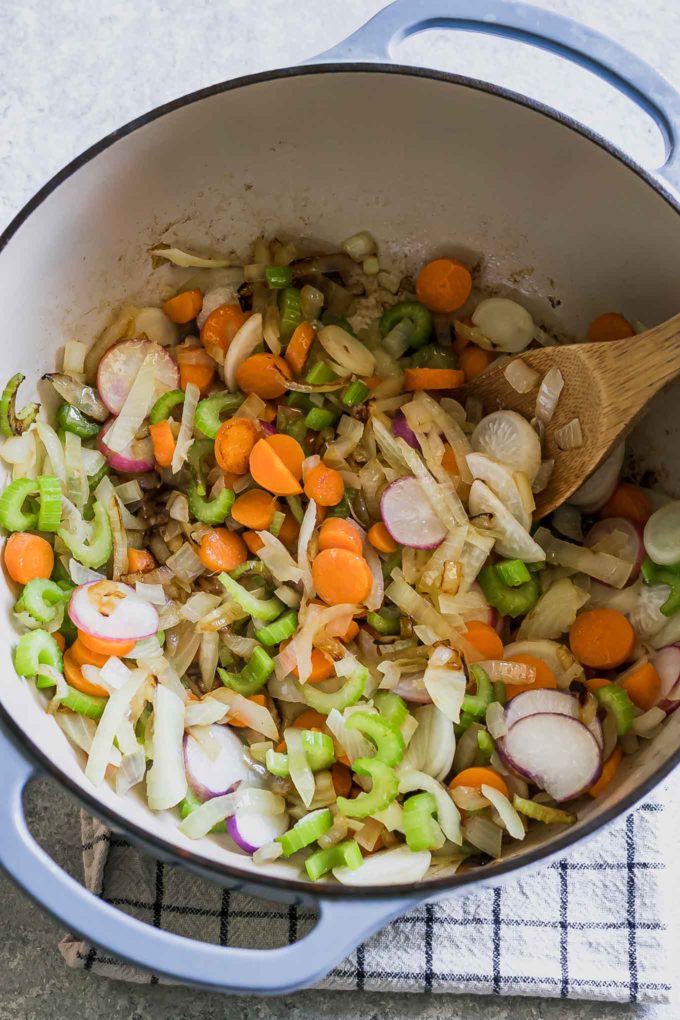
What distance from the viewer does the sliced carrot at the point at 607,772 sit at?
5.71 ft

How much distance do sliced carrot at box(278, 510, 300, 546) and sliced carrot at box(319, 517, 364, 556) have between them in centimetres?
8

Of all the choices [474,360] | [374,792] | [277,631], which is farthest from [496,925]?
[474,360]

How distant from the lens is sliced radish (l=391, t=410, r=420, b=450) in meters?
2.04

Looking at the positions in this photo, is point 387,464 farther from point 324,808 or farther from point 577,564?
point 324,808

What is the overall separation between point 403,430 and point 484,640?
466 mm

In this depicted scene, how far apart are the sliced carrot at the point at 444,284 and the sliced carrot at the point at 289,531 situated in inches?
22.6

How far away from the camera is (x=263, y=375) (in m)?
2.06

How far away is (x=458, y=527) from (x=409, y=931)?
79 centimetres

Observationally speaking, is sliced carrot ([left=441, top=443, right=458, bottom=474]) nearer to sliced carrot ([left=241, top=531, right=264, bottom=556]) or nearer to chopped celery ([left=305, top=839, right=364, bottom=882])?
sliced carrot ([left=241, top=531, right=264, bottom=556])

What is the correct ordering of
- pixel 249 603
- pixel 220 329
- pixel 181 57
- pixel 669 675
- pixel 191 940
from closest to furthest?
pixel 191 940
pixel 669 675
pixel 249 603
pixel 220 329
pixel 181 57

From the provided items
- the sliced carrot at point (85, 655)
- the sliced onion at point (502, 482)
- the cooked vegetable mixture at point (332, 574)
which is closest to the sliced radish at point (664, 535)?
the cooked vegetable mixture at point (332, 574)

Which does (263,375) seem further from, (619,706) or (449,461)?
(619,706)

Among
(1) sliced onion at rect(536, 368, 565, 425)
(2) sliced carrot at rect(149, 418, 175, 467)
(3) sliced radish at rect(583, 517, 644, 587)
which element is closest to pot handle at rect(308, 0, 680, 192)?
(1) sliced onion at rect(536, 368, 565, 425)

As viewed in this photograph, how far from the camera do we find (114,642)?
5.95 feet
